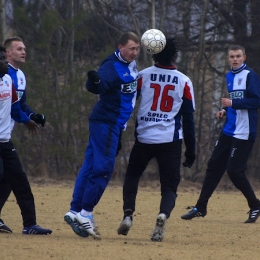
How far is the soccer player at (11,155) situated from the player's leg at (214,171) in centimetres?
268

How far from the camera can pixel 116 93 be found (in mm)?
7980

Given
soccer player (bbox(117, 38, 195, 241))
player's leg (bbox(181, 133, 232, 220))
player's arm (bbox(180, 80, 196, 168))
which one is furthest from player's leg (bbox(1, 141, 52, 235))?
player's leg (bbox(181, 133, 232, 220))

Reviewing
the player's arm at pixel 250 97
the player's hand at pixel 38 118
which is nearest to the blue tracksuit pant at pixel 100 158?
the player's hand at pixel 38 118

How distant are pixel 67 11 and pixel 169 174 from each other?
11852mm

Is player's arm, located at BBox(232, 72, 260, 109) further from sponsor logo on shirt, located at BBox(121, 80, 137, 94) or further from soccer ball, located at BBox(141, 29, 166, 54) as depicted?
sponsor logo on shirt, located at BBox(121, 80, 137, 94)

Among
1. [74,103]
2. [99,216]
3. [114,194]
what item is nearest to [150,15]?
[74,103]

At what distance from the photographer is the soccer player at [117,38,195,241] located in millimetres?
8188

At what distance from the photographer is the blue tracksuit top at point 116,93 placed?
7934 mm

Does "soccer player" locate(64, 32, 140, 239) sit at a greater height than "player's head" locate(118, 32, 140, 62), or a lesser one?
lesser

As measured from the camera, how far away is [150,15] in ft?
63.1

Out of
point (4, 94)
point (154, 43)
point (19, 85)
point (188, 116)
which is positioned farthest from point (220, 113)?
point (4, 94)

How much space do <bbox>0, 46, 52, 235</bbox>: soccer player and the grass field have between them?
223 mm

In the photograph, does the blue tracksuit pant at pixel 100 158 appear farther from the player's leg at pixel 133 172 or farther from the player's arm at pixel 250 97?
the player's arm at pixel 250 97

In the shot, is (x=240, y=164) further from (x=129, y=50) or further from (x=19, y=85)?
(x=19, y=85)
